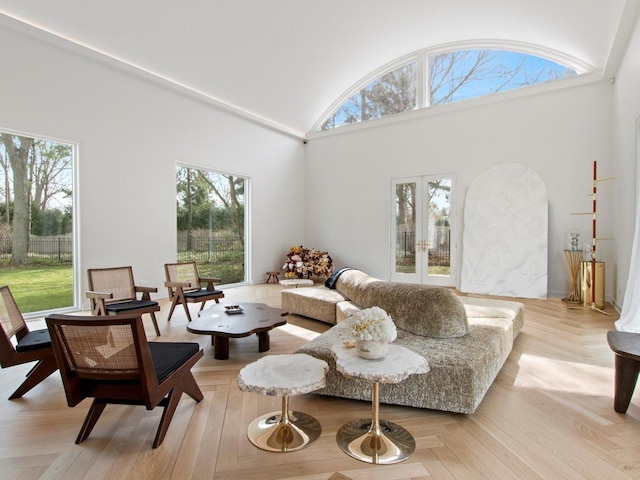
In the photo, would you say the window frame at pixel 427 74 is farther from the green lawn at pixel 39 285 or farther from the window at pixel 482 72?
the green lawn at pixel 39 285

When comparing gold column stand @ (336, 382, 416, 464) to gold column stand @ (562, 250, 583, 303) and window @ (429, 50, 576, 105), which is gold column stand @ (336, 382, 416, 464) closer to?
gold column stand @ (562, 250, 583, 303)

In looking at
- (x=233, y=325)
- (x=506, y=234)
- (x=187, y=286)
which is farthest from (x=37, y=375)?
(x=506, y=234)

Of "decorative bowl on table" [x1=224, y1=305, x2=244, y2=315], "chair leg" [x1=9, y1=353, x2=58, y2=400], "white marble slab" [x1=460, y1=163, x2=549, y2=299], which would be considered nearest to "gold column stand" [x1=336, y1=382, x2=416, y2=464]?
"decorative bowl on table" [x1=224, y1=305, x2=244, y2=315]

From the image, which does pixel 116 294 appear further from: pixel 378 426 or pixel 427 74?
pixel 427 74

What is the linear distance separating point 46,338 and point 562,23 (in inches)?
304

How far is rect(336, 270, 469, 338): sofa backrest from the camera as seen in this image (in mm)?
2725

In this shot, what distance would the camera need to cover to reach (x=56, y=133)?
4.89 meters

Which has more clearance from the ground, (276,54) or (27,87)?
(276,54)

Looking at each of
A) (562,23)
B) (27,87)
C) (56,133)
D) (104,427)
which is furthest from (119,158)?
(562,23)

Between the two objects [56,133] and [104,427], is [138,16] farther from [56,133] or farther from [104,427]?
[104,427]

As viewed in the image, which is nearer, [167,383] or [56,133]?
[167,383]

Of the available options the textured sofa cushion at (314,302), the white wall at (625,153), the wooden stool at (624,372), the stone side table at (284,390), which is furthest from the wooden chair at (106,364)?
the white wall at (625,153)

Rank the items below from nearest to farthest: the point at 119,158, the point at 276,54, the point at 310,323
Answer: the point at 310,323, the point at 119,158, the point at 276,54

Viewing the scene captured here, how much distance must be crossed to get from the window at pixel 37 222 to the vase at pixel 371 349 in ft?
16.1
